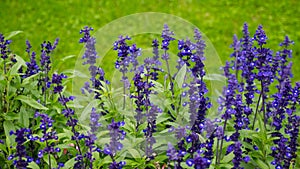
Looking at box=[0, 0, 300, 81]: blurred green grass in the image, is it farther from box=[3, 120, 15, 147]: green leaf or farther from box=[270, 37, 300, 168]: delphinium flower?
box=[3, 120, 15, 147]: green leaf

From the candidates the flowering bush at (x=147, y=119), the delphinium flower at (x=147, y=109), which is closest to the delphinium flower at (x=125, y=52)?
the flowering bush at (x=147, y=119)

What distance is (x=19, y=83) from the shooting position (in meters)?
3.95

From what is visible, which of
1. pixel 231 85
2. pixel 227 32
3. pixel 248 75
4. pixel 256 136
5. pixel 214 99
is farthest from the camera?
pixel 227 32

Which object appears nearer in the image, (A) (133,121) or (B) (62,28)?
(A) (133,121)

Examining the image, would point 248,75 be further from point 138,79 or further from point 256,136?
point 138,79

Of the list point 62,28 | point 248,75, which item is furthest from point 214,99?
point 62,28

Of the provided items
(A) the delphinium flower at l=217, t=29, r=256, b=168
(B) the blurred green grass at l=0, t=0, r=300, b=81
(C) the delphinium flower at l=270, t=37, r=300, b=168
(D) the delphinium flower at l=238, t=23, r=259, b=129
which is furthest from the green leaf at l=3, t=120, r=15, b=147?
(B) the blurred green grass at l=0, t=0, r=300, b=81

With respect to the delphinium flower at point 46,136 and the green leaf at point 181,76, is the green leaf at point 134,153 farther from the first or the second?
the green leaf at point 181,76

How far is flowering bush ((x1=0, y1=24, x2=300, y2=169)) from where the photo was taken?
10.7 feet

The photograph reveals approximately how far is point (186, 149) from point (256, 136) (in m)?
0.53

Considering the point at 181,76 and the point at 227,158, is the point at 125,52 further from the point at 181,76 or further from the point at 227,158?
the point at 227,158

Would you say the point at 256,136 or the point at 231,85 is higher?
the point at 231,85

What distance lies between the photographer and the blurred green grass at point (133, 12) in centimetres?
838

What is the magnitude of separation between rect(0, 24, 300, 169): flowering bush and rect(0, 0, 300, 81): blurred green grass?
423 cm
